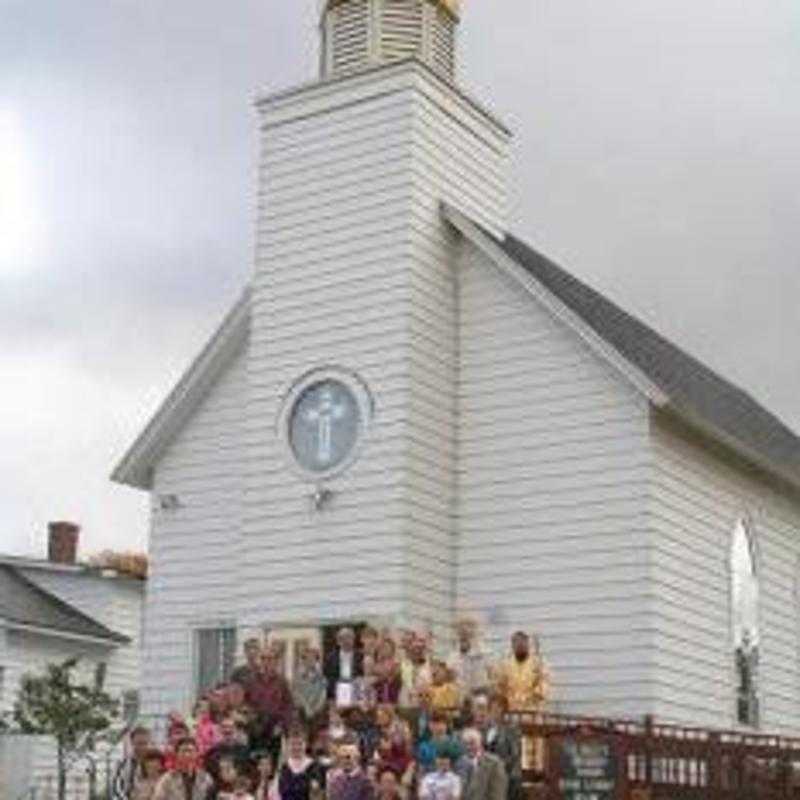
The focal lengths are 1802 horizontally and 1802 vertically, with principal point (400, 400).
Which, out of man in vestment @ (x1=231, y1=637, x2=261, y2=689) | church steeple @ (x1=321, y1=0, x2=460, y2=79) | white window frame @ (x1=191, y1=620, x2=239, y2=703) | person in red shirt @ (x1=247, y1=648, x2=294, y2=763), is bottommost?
person in red shirt @ (x1=247, y1=648, x2=294, y2=763)

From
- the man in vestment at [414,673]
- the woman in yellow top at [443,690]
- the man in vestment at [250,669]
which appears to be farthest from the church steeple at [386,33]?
the woman in yellow top at [443,690]

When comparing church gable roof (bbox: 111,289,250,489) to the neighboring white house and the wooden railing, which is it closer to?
the wooden railing

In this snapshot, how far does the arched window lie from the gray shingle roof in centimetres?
141

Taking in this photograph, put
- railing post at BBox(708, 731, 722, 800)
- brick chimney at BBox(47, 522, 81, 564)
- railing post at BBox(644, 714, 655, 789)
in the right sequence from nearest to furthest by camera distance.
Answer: railing post at BBox(644, 714, 655, 789), railing post at BBox(708, 731, 722, 800), brick chimney at BBox(47, 522, 81, 564)

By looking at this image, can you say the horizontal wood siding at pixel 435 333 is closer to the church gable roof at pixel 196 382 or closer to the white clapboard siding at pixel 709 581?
the white clapboard siding at pixel 709 581

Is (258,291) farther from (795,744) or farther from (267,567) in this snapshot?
(795,744)

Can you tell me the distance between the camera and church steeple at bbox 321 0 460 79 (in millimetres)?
27812

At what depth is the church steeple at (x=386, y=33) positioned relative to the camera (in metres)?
27.8

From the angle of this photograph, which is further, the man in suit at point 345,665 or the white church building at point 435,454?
the white church building at point 435,454

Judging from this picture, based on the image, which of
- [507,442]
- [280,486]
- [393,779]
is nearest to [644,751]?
[393,779]

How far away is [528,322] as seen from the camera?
25.6m

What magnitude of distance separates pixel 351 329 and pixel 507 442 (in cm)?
280

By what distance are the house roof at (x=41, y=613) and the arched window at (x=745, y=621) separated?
70.2 feet

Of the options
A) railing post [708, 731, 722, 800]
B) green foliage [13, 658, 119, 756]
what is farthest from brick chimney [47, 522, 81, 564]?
railing post [708, 731, 722, 800]
